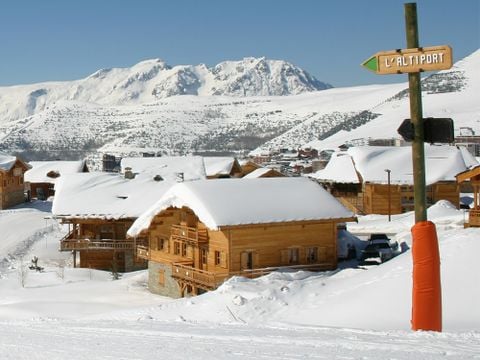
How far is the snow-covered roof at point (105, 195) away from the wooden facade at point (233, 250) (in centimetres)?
937

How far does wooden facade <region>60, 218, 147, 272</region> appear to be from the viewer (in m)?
45.2

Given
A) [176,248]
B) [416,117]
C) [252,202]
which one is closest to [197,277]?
[252,202]

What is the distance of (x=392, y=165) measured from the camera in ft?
199

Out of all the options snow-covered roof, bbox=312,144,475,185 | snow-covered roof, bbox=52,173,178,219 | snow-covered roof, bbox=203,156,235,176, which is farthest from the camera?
snow-covered roof, bbox=203,156,235,176

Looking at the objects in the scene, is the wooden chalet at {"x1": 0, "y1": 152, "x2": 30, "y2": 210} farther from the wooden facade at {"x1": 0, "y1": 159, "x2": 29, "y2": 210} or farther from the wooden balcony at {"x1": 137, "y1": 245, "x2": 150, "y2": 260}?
the wooden balcony at {"x1": 137, "y1": 245, "x2": 150, "y2": 260}

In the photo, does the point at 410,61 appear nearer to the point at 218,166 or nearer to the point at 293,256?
the point at 293,256

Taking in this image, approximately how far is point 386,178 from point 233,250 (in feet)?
96.6

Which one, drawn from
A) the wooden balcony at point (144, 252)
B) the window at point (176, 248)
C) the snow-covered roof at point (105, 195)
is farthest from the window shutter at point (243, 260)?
the snow-covered roof at point (105, 195)

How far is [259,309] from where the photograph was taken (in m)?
25.6

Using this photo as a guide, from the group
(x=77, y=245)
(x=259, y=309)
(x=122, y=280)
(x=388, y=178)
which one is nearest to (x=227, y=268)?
(x=259, y=309)

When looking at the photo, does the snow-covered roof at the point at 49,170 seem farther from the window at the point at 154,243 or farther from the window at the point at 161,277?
the window at the point at 161,277

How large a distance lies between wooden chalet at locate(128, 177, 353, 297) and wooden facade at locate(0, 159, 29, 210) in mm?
32554

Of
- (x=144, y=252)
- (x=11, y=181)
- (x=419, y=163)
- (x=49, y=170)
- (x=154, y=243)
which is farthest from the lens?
(x=49, y=170)

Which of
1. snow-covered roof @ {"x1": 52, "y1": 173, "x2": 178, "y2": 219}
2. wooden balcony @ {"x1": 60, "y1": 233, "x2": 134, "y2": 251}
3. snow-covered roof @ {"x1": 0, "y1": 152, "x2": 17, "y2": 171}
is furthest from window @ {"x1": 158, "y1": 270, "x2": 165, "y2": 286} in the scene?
snow-covered roof @ {"x1": 0, "y1": 152, "x2": 17, "y2": 171}
